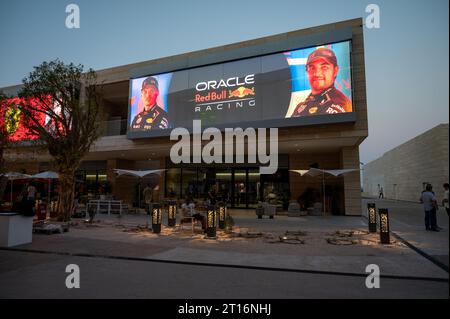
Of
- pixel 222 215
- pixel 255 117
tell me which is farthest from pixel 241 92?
pixel 222 215

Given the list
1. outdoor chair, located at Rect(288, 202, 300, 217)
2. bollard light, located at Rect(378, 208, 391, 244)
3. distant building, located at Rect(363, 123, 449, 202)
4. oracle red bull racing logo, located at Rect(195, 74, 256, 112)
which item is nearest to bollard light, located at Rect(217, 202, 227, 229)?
bollard light, located at Rect(378, 208, 391, 244)

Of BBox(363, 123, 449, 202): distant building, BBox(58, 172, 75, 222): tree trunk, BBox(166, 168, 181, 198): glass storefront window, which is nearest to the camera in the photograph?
BBox(58, 172, 75, 222): tree trunk

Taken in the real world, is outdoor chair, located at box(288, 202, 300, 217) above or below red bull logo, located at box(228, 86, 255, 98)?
below

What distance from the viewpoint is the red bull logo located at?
16500 millimetres

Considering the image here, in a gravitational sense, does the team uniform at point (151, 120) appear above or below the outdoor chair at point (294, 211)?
above

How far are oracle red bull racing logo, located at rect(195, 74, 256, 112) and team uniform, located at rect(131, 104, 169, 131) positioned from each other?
2437 millimetres

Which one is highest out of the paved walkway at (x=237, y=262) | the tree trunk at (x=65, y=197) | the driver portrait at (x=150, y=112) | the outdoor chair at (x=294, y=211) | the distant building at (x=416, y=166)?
the driver portrait at (x=150, y=112)

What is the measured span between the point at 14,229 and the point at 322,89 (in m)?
14.0

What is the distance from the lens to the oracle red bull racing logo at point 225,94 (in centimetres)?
1656

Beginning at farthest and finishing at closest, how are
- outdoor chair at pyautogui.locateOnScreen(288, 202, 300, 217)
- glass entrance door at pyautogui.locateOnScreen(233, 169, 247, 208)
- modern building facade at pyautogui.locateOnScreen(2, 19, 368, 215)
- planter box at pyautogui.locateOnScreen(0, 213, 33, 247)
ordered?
glass entrance door at pyautogui.locateOnScreen(233, 169, 247, 208)
outdoor chair at pyautogui.locateOnScreen(288, 202, 300, 217)
modern building facade at pyautogui.locateOnScreen(2, 19, 368, 215)
planter box at pyautogui.locateOnScreen(0, 213, 33, 247)

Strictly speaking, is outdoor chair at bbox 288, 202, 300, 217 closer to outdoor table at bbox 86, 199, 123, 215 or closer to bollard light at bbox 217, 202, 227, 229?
bollard light at bbox 217, 202, 227, 229

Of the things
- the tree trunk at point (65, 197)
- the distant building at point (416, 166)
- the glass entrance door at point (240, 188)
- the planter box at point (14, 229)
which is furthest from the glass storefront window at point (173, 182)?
the distant building at point (416, 166)

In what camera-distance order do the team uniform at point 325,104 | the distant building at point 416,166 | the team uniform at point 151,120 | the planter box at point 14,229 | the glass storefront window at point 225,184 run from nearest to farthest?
the planter box at point 14,229, the team uniform at point 325,104, the team uniform at point 151,120, the glass storefront window at point 225,184, the distant building at point 416,166

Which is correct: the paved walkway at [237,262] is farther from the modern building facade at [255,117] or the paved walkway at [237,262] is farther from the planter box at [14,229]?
the modern building facade at [255,117]
